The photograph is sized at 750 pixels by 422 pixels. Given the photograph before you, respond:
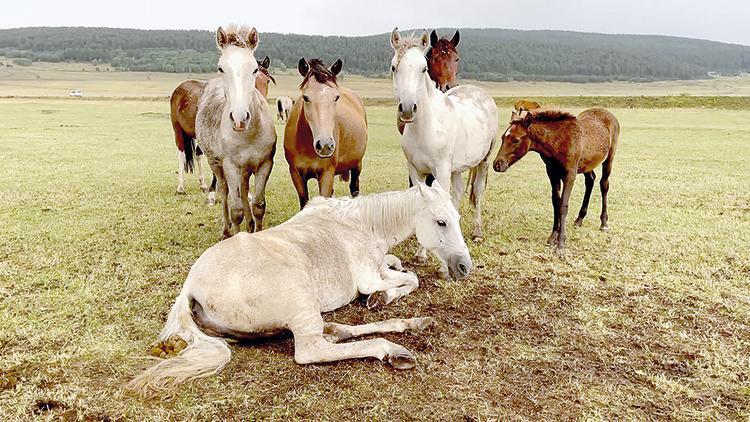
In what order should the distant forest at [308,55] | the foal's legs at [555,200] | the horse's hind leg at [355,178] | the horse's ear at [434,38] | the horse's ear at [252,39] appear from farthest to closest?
the distant forest at [308,55] < the horse's ear at [434,38] < the horse's hind leg at [355,178] < the foal's legs at [555,200] < the horse's ear at [252,39]

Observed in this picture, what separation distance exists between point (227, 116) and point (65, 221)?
3.64 m

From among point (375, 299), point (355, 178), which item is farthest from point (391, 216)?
point (355, 178)

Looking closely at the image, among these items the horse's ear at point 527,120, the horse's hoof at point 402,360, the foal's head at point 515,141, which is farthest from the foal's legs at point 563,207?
the horse's hoof at point 402,360

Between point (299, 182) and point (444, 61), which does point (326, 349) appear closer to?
point (299, 182)

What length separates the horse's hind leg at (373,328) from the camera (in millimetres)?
3857

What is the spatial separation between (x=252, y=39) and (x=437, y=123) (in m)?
2.37

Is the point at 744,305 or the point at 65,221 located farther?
the point at 65,221

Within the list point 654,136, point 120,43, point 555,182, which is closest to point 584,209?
point 555,182

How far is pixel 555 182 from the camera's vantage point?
6.60 meters

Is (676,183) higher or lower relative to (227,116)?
lower

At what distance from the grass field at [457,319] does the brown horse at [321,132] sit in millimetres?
1529

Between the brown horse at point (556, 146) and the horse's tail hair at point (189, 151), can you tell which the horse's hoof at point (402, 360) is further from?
the horse's tail hair at point (189, 151)

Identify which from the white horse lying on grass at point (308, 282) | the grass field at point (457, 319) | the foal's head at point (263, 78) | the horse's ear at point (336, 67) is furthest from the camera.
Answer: the foal's head at point (263, 78)

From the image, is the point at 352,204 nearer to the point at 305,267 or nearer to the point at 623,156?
the point at 305,267
